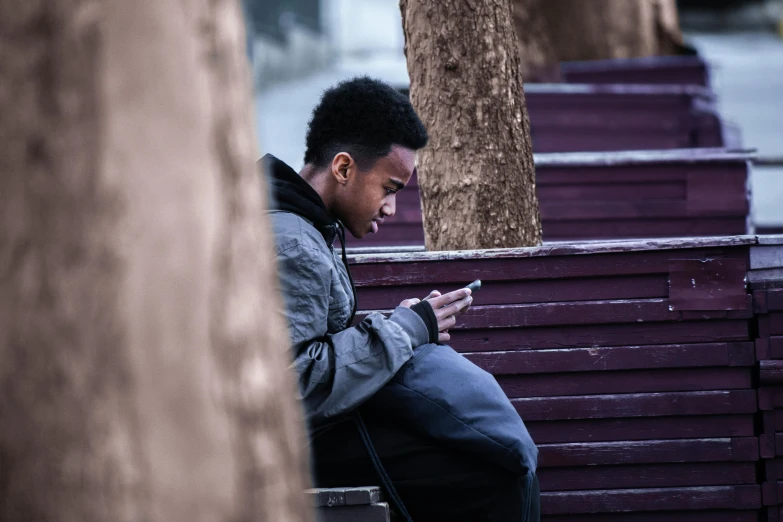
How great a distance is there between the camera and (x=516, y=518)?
9.68 ft

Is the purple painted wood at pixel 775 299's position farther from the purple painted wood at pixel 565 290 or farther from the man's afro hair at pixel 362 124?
the man's afro hair at pixel 362 124

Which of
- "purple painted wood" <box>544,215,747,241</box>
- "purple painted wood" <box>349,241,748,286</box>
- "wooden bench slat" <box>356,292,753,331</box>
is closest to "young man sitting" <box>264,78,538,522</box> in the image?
"purple painted wood" <box>349,241,748,286</box>

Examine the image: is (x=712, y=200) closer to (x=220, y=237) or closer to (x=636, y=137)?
(x=636, y=137)

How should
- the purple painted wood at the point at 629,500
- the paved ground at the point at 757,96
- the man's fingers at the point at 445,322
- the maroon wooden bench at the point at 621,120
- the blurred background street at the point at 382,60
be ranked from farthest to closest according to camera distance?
the blurred background street at the point at 382,60 → the paved ground at the point at 757,96 → the maroon wooden bench at the point at 621,120 → the purple painted wood at the point at 629,500 → the man's fingers at the point at 445,322

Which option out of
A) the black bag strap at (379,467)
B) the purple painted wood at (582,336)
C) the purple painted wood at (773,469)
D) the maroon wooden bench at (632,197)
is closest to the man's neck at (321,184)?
the black bag strap at (379,467)

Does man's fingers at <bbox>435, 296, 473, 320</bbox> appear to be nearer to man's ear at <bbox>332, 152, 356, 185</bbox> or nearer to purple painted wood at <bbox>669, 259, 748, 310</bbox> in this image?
man's ear at <bbox>332, 152, 356, 185</bbox>

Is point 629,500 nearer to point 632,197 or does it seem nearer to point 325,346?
point 325,346

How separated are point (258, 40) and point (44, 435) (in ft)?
68.6

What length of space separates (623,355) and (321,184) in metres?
1.57

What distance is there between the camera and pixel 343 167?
3174 millimetres

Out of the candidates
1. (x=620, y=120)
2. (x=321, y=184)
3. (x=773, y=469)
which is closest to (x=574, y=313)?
(x=773, y=469)

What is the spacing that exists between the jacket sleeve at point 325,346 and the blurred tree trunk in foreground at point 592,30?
10.0 m

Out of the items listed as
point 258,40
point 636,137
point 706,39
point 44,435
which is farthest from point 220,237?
point 706,39

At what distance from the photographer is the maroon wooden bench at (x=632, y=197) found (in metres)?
7.39
